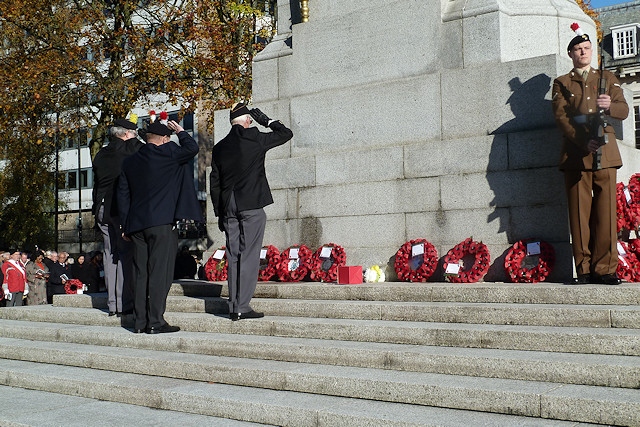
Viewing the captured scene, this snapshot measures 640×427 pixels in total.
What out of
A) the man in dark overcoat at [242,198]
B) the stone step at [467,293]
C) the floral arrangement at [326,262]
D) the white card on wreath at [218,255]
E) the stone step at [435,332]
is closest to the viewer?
the stone step at [435,332]

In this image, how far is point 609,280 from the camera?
307 inches

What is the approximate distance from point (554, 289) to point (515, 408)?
2412 millimetres

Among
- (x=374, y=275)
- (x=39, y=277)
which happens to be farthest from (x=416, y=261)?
(x=39, y=277)

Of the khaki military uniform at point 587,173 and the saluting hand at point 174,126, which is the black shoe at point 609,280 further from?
the saluting hand at point 174,126

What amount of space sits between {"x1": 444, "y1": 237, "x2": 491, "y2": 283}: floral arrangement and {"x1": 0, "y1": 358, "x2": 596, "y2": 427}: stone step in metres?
3.63

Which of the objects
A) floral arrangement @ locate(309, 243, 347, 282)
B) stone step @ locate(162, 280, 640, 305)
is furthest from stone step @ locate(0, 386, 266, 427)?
floral arrangement @ locate(309, 243, 347, 282)

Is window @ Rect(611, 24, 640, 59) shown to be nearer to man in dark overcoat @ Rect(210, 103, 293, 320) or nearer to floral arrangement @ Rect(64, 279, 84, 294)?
floral arrangement @ Rect(64, 279, 84, 294)

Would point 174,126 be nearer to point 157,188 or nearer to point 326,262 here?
point 157,188

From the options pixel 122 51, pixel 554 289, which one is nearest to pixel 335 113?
pixel 554 289

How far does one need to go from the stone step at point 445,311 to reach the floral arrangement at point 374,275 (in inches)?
58.7

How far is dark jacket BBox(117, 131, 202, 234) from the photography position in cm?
848

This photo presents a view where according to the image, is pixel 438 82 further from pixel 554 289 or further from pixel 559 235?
pixel 554 289

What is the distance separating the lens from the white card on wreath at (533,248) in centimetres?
890

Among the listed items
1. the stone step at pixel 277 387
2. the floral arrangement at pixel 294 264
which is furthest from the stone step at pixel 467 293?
the stone step at pixel 277 387
